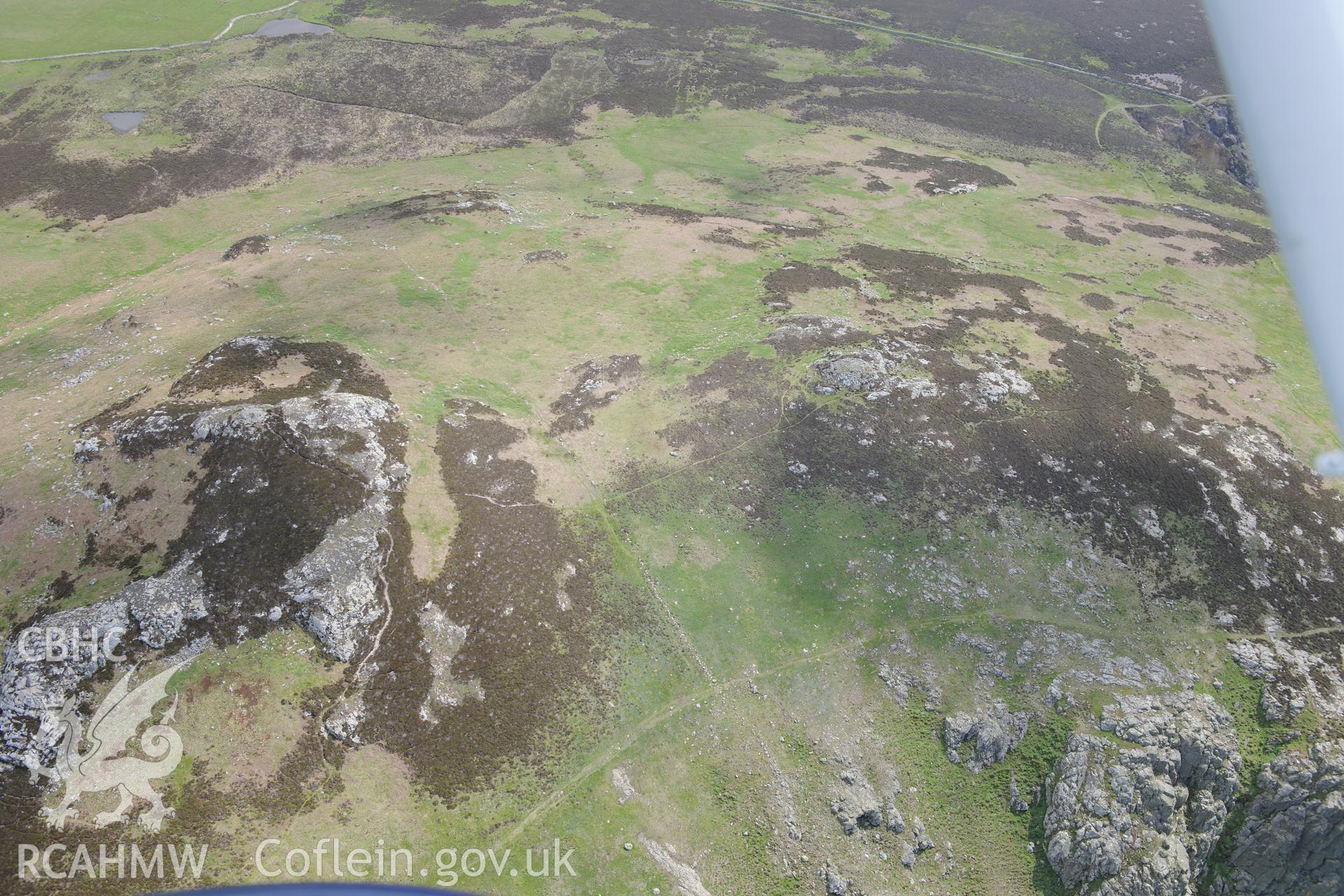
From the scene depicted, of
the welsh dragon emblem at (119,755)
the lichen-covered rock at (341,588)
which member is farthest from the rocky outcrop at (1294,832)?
the welsh dragon emblem at (119,755)

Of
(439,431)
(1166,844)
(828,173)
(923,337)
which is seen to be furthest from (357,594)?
(828,173)

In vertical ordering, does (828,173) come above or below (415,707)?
above

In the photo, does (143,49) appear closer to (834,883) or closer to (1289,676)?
(834,883)

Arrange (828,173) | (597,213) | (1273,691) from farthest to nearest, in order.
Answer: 1. (828,173)
2. (597,213)
3. (1273,691)

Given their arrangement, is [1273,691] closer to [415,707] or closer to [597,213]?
[415,707]

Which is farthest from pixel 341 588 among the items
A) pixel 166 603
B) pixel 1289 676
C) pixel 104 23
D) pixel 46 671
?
pixel 104 23

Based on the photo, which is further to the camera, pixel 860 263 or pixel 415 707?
pixel 860 263

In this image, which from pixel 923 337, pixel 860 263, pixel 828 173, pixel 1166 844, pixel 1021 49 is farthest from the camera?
pixel 1021 49
